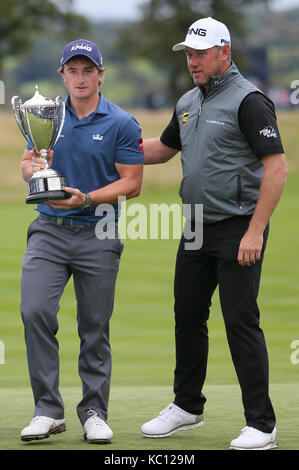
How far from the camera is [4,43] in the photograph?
66.9 m

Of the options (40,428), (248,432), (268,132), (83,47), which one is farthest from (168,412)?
(83,47)

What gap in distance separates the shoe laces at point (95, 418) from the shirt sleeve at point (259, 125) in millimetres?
1598

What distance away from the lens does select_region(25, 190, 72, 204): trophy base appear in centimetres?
526

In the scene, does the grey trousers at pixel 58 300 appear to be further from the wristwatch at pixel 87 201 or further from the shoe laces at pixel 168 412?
the shoe laces at pixel 168 412

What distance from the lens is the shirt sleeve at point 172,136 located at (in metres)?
5.90

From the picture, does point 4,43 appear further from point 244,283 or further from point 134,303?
point 244,283

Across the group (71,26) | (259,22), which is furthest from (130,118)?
(259,22)

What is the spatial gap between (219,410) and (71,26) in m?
61.8

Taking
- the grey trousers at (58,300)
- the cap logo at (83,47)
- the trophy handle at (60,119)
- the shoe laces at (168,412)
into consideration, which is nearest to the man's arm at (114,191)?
the grey trousers at (58,300)

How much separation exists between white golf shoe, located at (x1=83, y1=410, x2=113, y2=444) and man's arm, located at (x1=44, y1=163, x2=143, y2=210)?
112cm

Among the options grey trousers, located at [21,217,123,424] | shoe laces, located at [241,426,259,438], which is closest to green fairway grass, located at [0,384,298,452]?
shoe laces, located at [241,426,259,438]

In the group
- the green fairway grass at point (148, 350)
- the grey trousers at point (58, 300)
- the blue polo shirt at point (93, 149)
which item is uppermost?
the blue polo shirt at point (93, 149)

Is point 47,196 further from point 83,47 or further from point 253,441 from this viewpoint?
point 253,441

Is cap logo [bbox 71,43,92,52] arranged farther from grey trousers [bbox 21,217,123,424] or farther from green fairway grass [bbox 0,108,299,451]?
green fairway grass [bbox 0,108,299,451]
